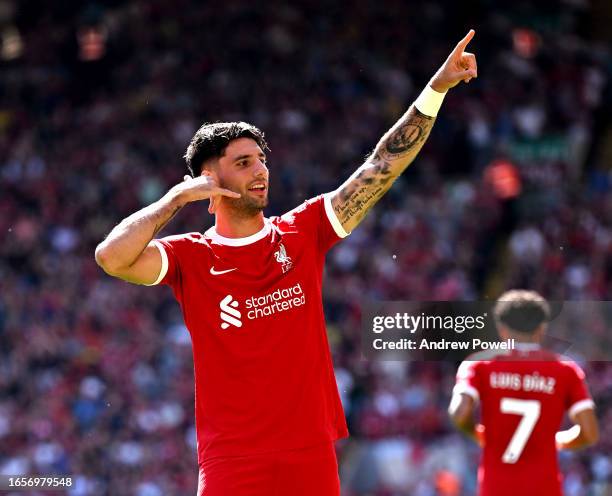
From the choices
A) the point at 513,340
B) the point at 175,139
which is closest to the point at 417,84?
the point at 175,139

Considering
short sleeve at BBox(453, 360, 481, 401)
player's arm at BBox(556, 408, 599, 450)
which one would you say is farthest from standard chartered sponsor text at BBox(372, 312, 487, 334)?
player's arm at BBox(556, 408, 599, 450)

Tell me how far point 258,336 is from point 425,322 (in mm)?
4467

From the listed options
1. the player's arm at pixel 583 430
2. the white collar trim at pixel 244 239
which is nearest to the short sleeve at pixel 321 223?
the white collar trim at pixel 244 239

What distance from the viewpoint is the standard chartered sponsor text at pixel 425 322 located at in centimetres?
761

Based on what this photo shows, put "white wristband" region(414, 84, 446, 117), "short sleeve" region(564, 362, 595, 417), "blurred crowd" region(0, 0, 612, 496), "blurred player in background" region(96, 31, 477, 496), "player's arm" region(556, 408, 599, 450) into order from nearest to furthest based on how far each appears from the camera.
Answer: "blurred player in background" region(96, 31, 477, 496)
"white wristband" region(414, 84, 446, 117)
"player's arm" region(556, 408, 599, 450)
"short sleeve" region(564, 362, 595, 417)
"blurred crowd" region(0, 0, 612, 496)

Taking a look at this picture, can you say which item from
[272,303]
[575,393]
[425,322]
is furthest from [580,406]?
[425,322]

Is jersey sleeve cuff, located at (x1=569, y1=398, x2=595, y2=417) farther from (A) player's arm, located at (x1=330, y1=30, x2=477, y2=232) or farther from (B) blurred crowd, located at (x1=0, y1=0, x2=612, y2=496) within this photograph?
(B) blurred crowd, located at (x1=0, y1=0, x2=612, y2=496)

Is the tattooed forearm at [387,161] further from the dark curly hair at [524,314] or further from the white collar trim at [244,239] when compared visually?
the dark curly hair at [524,314]

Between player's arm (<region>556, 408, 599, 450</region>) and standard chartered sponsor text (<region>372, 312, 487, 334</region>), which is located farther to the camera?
standard chartered sponsor text (<region>372, 312, 487, 334</region>)

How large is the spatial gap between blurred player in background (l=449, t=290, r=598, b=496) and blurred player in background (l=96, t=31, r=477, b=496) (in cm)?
131

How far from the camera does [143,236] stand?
4.12 metres

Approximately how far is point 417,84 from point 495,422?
45.1 feet

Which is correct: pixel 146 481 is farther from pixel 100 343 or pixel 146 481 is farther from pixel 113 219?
pixel 113 219

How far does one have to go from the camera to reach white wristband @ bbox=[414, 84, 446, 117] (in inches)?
174
